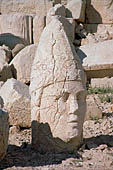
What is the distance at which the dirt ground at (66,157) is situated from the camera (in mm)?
4129

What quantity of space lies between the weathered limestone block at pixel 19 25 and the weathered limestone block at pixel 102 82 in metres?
3.95

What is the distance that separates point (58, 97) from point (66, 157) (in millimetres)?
779

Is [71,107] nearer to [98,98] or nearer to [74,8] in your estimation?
[98,98]

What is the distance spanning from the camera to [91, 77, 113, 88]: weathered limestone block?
9698 millimetres

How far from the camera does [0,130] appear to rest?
411 cm

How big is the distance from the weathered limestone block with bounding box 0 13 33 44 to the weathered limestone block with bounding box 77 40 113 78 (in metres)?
3.03

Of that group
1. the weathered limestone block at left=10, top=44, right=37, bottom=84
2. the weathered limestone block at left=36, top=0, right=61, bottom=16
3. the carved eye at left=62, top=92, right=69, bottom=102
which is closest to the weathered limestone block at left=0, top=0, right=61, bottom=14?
the weathered limestone block at left=36, top=0, right=61, bottom=16

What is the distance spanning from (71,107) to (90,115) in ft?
7.32

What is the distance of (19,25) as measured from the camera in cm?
1304

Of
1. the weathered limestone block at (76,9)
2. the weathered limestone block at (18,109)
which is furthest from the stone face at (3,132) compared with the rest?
the weathered limestone block at (76,9)

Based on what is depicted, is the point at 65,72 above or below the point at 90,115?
above

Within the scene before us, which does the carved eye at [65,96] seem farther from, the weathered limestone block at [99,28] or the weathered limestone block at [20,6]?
the weathered limestone block at [20,6]

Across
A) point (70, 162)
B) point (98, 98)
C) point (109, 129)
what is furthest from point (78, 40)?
point (70, 162)

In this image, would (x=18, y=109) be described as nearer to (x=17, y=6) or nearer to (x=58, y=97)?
(x=58, y=97)
